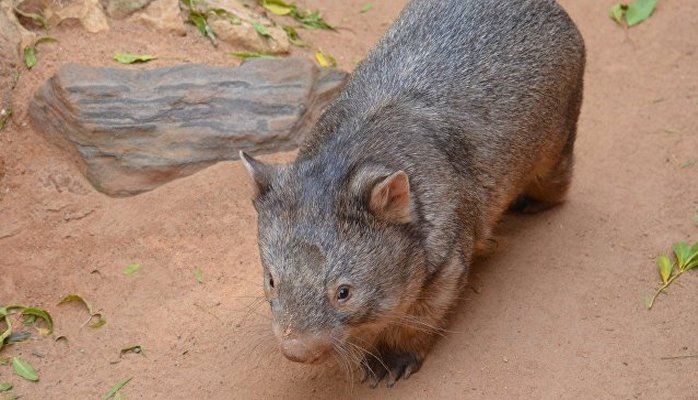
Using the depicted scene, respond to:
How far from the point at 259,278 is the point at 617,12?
4.99 meters

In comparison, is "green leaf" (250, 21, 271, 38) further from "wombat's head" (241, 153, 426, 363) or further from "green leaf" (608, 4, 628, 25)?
"green leaf" (608, 4, 628, 25)

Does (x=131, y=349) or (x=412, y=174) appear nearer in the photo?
(x=412, y=174)

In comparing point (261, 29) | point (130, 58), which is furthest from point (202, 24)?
point (130, 58)

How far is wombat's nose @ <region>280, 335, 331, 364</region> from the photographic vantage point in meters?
4.86

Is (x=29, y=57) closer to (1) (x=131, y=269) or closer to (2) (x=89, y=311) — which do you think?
(1) (x=131, y=269)

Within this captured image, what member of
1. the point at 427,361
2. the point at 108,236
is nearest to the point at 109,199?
the point at 108,236

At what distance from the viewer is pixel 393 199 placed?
5.20 meters

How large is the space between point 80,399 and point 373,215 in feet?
7.40

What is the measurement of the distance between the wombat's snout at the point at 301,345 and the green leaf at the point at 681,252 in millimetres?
2765

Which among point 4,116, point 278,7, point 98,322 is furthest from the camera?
point 278,7

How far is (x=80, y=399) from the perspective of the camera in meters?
5.95

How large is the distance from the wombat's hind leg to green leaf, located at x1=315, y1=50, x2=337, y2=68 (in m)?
2.31

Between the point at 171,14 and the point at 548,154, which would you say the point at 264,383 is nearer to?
the point at 548,154

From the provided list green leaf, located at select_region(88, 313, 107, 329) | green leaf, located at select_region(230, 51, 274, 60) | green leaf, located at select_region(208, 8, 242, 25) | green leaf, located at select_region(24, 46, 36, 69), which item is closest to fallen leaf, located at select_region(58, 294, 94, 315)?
green leaf, located at select_region(88, 313, 107, 329)
